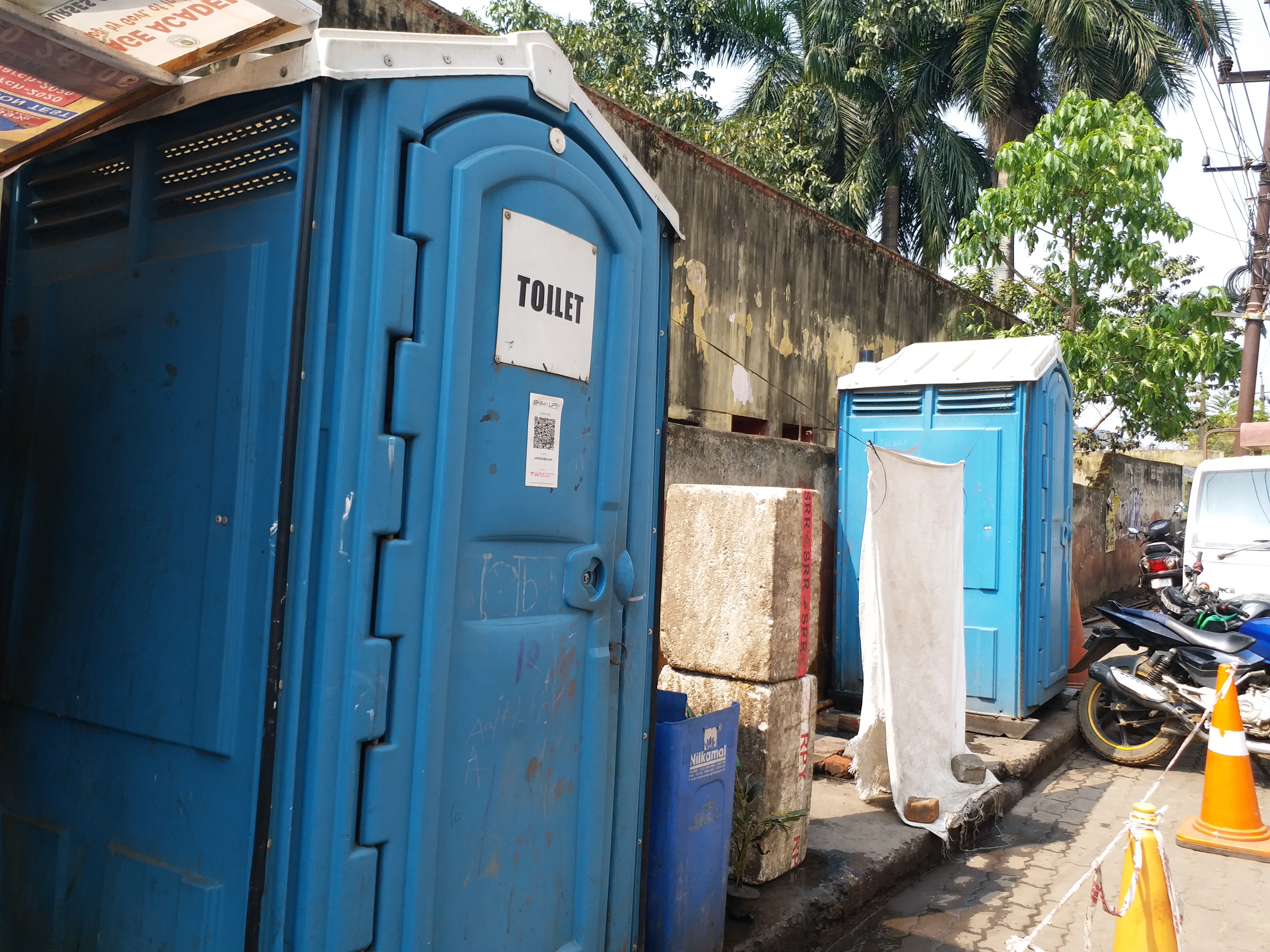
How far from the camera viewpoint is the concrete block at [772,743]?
3803 millimetres

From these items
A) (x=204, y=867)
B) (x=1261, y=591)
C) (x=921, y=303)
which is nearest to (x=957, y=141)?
(x=921, y=303)

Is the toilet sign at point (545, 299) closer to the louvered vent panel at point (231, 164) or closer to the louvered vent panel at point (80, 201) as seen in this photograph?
the louvered vent panel at point (231, 164)

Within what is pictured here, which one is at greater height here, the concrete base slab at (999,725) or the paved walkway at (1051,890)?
the concrete base slab at (999,725)

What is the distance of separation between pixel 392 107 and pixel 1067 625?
6.66m

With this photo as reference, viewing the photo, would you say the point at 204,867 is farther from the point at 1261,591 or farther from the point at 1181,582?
the point at 1181,582

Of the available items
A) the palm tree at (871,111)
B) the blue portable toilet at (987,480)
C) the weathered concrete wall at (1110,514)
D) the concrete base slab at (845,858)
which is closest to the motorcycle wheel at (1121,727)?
the blue portable toilet at (987,480)

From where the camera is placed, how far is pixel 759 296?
8.09 m

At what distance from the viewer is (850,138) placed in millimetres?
20328

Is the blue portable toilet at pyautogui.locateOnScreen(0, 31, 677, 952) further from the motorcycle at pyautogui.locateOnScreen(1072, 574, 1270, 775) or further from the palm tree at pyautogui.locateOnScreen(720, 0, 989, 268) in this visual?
the palm tree at pyautogui.locateOnScreen(720, 0, 989, 268)

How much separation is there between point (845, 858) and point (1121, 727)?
10.5 ft

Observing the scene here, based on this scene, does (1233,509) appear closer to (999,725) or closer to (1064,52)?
(999,725)

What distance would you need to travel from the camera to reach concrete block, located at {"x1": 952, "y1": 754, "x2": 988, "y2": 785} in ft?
16.4

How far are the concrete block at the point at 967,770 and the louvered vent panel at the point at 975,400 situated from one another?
2.39 meters

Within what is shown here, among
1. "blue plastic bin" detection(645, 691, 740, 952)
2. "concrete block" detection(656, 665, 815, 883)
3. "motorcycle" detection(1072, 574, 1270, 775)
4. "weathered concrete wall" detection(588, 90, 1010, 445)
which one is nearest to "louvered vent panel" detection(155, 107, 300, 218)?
"blue plastic bin" detection(645, 691, 740, 952)
